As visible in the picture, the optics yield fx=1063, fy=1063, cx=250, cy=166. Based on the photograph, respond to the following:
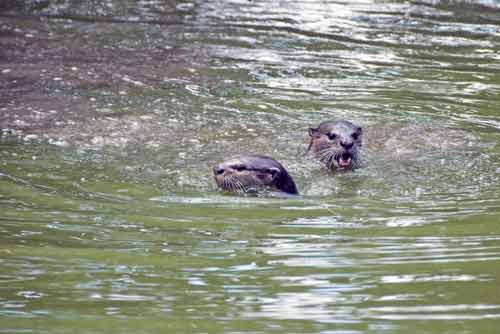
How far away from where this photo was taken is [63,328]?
424cm

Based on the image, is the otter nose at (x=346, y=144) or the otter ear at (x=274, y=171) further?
the otter nose at (x=346, y=144)

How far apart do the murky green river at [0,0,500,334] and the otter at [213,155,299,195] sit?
19cm

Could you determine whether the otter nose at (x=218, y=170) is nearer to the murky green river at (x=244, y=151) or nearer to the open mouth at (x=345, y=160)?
the murky green river at (x=244, y=151)

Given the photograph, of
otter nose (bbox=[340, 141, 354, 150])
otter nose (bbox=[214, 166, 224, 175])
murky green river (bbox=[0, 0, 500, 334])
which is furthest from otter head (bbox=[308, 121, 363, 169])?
otter nose (bbox=[214, 166, 224, 175])

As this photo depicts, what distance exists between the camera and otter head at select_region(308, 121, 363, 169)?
8.34m

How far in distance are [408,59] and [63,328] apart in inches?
352

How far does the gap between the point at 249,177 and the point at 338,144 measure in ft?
4.05

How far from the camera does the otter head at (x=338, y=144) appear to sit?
834cm

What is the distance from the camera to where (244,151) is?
8844 mm

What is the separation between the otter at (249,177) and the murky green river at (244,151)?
195mm

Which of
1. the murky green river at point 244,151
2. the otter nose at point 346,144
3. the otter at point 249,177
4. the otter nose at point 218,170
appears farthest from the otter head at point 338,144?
the otter nose at point 218,170

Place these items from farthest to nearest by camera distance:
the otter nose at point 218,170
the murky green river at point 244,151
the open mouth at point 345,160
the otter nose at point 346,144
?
the open mouth at point 345,160 < the otter nose at point 346,144 < the otter nose at point 218,170 < the murky green river at point 244,151

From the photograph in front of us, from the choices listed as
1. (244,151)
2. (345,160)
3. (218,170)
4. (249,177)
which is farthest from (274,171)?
(244,151)

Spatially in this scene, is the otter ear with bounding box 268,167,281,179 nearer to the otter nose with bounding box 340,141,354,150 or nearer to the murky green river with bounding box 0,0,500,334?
the murky green river with bounding box 0,0,500,334
